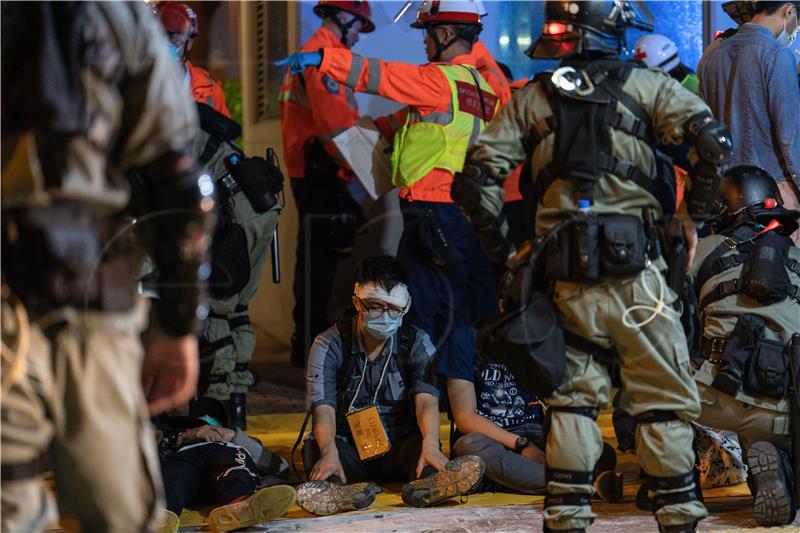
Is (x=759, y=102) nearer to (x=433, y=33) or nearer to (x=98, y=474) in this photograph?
(x=433, y=33)

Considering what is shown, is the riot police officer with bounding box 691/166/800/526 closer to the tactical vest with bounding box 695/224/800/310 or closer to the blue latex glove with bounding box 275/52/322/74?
the tactical vest with bounding box 695/224/800/310

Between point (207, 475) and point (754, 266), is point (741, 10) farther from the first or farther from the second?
point (207, 475)

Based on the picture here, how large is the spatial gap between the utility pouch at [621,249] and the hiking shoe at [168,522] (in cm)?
167

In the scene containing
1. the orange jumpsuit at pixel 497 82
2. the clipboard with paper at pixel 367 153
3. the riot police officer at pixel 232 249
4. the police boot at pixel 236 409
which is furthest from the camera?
the clipboard with paper at pixel 367 153

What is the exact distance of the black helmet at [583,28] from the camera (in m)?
4.00

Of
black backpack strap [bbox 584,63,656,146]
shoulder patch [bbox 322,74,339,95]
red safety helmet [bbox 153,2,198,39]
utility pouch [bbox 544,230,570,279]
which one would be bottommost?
utility pouch [bbox 544,230,570,279]

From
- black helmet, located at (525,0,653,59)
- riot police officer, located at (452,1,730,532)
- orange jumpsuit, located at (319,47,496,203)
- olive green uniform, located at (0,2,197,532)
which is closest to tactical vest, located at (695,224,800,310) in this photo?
riot police officer, located at (452,1,730,532)

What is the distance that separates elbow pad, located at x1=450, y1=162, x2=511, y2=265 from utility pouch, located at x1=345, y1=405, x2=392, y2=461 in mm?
1338

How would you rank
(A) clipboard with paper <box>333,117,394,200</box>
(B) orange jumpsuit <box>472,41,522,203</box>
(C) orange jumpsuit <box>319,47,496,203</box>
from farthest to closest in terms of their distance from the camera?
(A) clipboard with paper <box>333,117,394,200</box> < (B) orange jumpsuit <box>472,41,522,203</box> < (C) orange jumpsuit <box>319,47,496,203</box>

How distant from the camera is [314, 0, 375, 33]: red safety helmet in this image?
6.73 m

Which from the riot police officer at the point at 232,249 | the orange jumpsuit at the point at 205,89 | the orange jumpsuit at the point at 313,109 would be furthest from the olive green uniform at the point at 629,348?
the orange jumpsuit at the point at 205,89

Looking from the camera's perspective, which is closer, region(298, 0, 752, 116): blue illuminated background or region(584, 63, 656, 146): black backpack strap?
region(584, 63, 656, 146): black backpack strap

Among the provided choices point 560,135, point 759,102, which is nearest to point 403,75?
point 759,102

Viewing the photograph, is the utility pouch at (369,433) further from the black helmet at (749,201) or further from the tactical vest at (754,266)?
→ the black helmet at (749,201)
